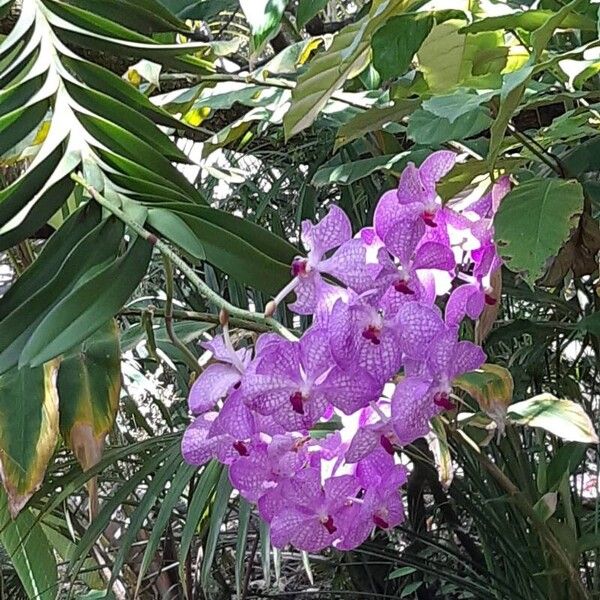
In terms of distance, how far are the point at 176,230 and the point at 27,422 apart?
98 millimetres

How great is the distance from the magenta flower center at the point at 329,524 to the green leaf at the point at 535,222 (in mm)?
157

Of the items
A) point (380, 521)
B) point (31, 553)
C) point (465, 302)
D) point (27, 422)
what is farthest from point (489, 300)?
point (31, 553)

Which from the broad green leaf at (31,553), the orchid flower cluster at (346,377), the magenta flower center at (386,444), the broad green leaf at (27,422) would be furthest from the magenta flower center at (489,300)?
the broad green leaf at (31,553)

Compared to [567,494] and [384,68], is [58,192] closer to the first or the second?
[384,68]

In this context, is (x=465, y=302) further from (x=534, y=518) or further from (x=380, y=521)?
(x=534, y=518)

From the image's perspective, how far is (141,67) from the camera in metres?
0.62

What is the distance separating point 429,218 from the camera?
1.21 ft

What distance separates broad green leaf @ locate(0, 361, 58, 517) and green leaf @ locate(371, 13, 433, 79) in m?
0.23

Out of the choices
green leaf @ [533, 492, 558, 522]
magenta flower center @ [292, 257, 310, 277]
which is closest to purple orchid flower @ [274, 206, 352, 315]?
magenta flower center @ [292, 257, 310, 277]

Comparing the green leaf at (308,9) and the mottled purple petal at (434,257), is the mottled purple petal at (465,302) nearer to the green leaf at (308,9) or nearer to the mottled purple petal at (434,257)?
the mottled purple petal at (434,257)

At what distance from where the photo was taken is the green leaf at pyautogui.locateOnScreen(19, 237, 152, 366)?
0.29m

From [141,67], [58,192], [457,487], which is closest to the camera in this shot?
[58,192]

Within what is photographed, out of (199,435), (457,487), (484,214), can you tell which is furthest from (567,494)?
(199,435)

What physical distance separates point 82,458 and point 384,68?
0.80 ft
